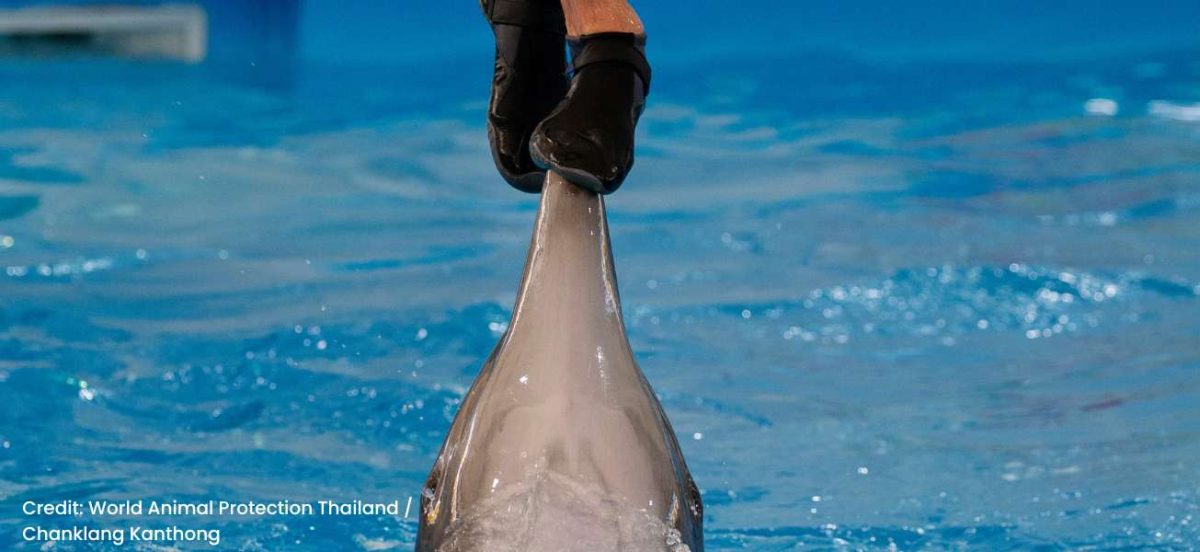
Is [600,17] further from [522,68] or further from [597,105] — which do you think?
[522,68]

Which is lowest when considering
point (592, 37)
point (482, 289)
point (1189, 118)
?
point (482, 289)

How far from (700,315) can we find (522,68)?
8.44ft

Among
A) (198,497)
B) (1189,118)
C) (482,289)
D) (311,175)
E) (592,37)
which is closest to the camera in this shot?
(592,37)

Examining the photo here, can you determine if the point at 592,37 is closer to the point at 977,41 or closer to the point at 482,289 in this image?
the point at 482,289

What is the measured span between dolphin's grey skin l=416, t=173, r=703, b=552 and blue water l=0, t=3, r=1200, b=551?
1.06 metres

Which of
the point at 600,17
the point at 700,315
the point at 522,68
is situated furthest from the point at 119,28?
the point at 600,17

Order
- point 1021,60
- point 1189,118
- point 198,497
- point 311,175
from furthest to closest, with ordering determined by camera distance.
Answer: point 1021,60, point 1189,118, point 311,175, point 198,497

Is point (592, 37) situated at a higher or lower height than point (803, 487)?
higher

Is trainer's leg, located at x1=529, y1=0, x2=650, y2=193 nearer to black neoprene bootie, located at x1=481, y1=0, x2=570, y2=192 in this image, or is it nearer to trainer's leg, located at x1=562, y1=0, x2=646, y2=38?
trainer's leg, located at x1=562, y1=0, x2=646, y2=38

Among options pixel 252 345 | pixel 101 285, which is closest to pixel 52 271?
pixel 101 285

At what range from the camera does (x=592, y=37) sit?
57.8 inches

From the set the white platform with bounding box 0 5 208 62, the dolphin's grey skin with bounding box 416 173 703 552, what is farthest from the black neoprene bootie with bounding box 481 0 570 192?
the white platform with bounding box 0 5 208 62

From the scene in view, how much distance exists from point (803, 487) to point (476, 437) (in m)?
1.51

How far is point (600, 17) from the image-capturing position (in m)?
1.46
